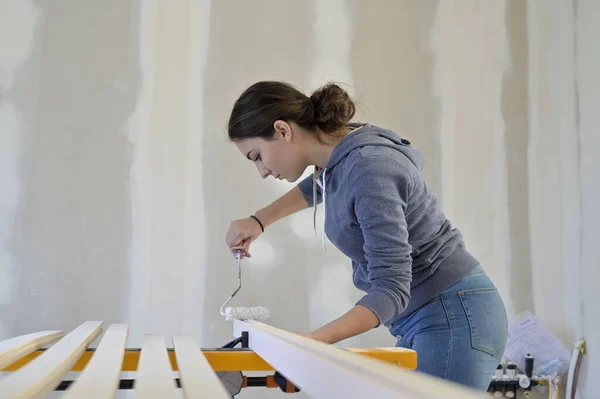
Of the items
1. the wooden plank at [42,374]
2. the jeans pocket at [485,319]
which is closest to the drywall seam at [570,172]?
the jeans pocket at [485,319]

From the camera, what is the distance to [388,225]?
3.63 ft

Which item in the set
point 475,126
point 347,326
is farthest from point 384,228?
point 475,126

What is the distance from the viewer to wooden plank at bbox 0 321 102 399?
0.49m

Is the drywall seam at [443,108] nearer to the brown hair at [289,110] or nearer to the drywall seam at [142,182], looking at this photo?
the drywall seam at [142,182]

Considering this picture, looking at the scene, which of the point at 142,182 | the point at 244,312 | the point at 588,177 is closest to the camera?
the point at 244,312

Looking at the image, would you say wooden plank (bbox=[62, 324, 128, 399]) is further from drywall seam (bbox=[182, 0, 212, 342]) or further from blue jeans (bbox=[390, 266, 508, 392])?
drywall seam (bbox=[182, 0, 212, 342])

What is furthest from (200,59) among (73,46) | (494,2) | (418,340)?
(418,340)

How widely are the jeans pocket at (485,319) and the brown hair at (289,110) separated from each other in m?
0.45

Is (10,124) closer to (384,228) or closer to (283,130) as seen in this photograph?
(283,130)

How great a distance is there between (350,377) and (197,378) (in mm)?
186

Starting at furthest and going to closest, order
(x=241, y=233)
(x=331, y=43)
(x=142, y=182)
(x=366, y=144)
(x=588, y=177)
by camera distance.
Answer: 1. (x=331, y=43)
2. (x=588, y=177)
3. (x=142, y=182)
4. (x=241, y=233)
5. (x=366, y=144)

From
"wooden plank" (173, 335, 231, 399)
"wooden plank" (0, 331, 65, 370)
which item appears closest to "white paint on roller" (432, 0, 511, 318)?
"wooden plank" (0, 331, 65, 370)

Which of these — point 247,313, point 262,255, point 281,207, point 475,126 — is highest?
point 475,126

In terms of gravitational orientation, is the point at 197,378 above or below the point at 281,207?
below
